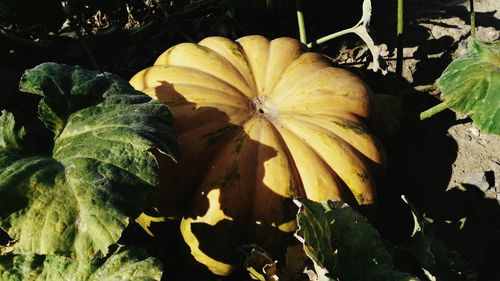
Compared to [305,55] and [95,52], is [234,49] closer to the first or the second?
[305,55]

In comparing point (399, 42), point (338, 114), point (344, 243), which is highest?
point (399, 42)

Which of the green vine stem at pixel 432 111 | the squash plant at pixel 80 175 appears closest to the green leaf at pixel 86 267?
the squash plant at pixel 80 175

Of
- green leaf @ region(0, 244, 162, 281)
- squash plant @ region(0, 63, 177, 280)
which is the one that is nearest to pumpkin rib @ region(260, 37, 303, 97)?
squash plant @ region(0, 63, 177, 280)

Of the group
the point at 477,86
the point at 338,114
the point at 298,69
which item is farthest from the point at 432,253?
the point at 298,69

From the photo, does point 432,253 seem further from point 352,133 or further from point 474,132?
point 474,132

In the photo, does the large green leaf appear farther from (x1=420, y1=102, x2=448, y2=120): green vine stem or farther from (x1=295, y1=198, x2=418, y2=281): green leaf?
(x1=420, y1=102, x2=448, y2=120): green vine stem

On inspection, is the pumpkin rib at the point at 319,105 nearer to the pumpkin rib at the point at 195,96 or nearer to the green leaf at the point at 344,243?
the pumpkin rib at the point at 195,96
